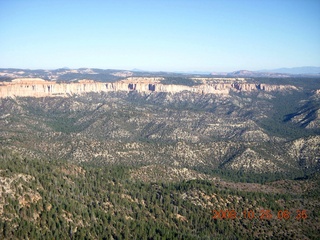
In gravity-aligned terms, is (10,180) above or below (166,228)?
above

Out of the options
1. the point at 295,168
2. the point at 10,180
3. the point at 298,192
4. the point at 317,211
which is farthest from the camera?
the point at 295,168

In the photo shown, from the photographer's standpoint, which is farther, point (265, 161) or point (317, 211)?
point (265, 161)

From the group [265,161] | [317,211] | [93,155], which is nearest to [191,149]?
[265,161]

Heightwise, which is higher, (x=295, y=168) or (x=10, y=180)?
(x=10, y=180)

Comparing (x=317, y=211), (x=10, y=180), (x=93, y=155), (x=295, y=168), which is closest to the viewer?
(x=10, y=180)

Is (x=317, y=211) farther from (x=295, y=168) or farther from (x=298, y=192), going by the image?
Answer: (x=295, y=168)

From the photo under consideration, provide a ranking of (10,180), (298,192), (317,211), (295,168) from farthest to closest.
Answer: (295,168) < (298,192) < (317,211) < (10,180)

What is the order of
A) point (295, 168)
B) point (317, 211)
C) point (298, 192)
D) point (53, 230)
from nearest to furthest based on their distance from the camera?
point (53, 230)
point (317, 211)
point (298, 192)
point (295, 168)

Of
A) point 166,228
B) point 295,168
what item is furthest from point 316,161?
point 166,228

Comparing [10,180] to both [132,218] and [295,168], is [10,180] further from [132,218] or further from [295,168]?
[295,168]
